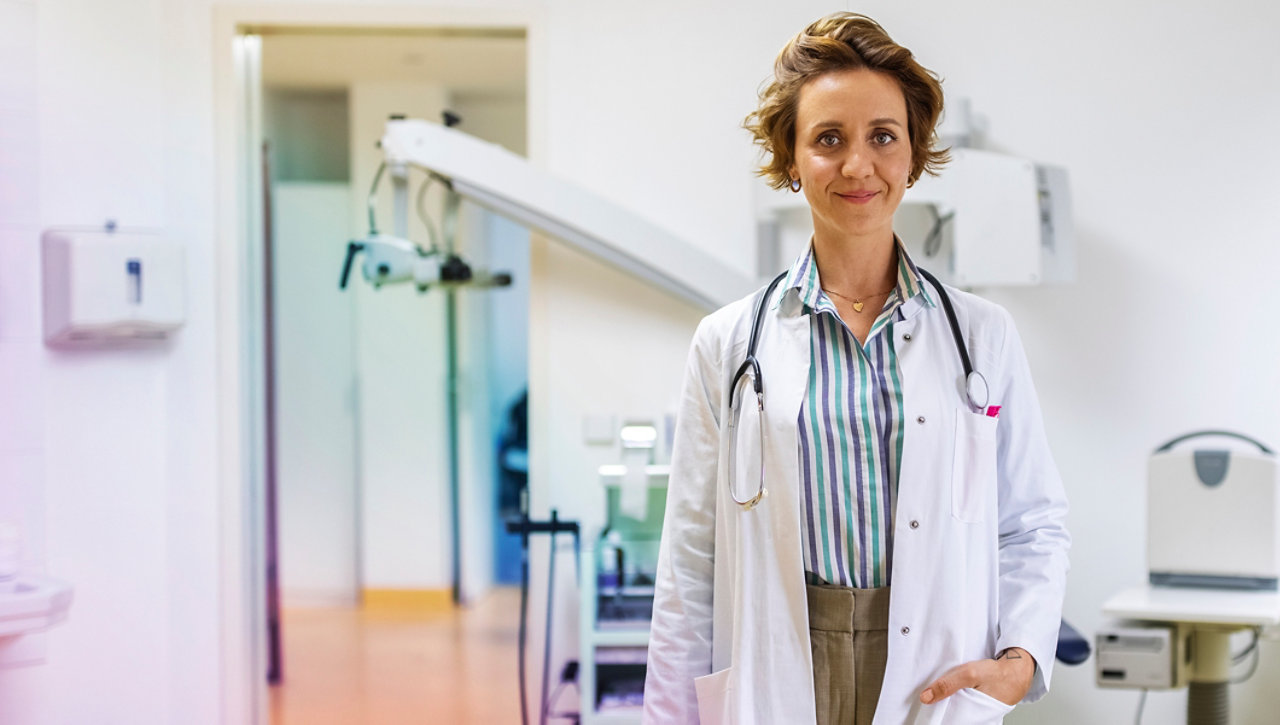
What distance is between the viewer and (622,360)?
2.89 metres

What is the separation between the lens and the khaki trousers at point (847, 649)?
1.16 m

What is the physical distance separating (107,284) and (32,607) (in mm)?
753

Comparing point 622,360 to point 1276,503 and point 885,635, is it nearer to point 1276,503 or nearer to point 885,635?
point 1276,503

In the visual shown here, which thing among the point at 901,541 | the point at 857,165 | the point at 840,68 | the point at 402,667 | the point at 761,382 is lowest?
the point at 402,667

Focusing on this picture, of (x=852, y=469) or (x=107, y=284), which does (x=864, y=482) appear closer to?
(x=852, y=469)

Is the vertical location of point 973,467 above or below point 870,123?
below

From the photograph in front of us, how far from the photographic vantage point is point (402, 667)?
3.54 meters

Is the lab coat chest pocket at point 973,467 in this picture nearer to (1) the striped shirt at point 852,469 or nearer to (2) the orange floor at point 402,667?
(1) the striped shirt at point 852,469

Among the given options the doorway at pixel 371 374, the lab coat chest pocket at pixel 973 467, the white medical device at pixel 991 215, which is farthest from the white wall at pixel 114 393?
the lab coat chest pocket at pixel 973 467

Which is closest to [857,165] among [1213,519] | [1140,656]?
[1140,656]

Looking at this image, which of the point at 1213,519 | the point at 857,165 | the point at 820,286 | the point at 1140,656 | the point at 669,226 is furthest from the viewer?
the point at 669,226

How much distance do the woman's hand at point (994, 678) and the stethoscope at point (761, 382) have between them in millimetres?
257

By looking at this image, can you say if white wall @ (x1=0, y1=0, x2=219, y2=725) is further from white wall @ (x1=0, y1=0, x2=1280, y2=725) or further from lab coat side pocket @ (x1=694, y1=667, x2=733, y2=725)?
lab coat side pocket @ (x1=694, y1=667, x2=733, y2=725)

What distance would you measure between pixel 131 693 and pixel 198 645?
0.63 ft
